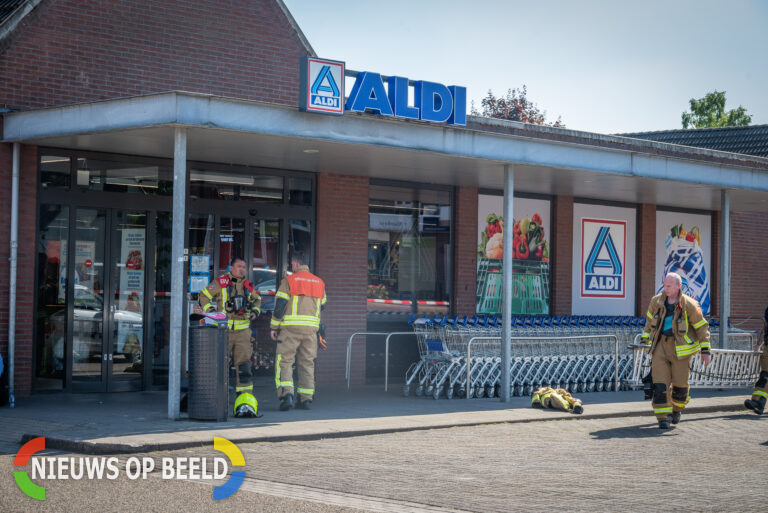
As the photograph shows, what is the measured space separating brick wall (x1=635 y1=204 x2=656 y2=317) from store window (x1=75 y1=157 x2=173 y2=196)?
10.8m

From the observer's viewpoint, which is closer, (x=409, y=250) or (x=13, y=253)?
(x=13, y=253)

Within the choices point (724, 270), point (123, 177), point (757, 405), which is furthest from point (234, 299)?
point (724, 270)

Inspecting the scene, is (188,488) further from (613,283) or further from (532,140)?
(613,283)

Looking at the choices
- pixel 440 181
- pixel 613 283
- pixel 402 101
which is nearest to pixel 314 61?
pixel 402 101

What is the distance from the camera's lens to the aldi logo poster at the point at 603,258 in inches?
766

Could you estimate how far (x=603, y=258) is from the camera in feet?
65.0

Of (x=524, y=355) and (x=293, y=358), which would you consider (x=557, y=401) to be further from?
(x=293, y=358)

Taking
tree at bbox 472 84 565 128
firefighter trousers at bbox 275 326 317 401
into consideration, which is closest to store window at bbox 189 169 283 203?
firefighter trousers at bbox 275 326 317 401

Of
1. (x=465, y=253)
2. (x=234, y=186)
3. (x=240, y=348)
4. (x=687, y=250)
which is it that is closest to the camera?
(x=240, y=348)

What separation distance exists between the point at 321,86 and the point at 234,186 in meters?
3.74

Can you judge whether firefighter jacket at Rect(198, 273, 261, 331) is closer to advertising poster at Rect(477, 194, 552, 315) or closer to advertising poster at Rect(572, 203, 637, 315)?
advertising poster at Rect(477, 194, 552, 315)

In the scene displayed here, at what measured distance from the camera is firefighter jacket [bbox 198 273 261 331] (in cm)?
1193

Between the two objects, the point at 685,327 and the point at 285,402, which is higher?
the point at 685,327
